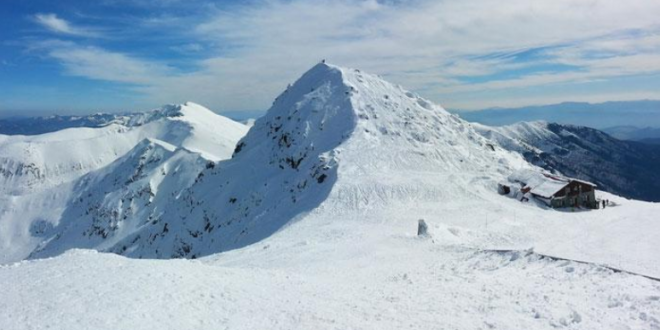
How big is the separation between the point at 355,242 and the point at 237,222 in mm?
35965

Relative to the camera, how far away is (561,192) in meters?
59.6

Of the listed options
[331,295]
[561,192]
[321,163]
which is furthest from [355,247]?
[561,192]

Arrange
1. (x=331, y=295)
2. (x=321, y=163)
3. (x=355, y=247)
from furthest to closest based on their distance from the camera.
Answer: (x=321, y=163) → (x=355, y=247) → (x=331, y=295)

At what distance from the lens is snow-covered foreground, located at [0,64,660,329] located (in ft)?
63.3

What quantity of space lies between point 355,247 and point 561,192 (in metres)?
36.1

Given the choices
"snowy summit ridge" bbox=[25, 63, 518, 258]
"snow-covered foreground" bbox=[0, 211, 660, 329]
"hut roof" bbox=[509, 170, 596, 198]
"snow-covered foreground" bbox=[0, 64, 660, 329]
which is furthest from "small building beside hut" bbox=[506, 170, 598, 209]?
"snow-covered foreground" bbox=[0, 211, 660, 329]

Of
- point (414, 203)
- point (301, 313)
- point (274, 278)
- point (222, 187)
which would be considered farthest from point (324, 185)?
point (301, 313)

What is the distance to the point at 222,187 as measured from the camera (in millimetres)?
87188

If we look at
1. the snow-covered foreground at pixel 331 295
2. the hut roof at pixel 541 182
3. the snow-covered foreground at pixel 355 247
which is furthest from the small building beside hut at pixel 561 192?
the snow-covered foreground at pixel 331 295

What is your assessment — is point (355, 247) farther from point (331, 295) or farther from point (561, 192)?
point (561, 192)

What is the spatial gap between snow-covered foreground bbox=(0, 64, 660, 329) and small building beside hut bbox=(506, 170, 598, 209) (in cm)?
239

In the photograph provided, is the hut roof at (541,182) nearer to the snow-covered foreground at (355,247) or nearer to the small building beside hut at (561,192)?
the small building beside hut at (561,192)

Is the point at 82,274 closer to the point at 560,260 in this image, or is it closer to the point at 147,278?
the point at 147,278

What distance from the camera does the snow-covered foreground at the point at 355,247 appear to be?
760 inches
